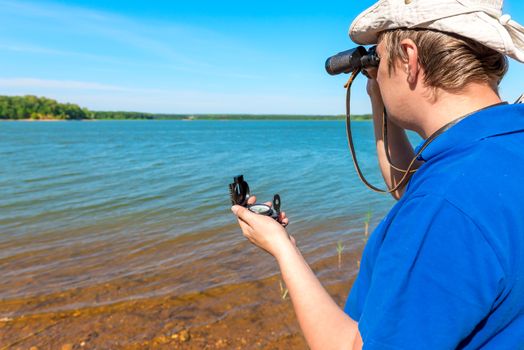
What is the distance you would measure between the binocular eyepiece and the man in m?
0.13

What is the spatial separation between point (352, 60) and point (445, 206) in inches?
41.5

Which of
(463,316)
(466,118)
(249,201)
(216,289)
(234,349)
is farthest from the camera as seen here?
(216,289)

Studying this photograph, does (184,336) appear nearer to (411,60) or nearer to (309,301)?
(309,301)

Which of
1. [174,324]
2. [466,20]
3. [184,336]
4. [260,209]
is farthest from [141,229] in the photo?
[466,20]

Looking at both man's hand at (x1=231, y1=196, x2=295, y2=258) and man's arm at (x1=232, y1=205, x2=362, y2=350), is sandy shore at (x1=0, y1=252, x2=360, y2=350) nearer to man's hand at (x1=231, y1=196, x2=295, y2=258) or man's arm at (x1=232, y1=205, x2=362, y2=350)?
man's hand at (x1=231, y1=196, x2=295, y2=258)

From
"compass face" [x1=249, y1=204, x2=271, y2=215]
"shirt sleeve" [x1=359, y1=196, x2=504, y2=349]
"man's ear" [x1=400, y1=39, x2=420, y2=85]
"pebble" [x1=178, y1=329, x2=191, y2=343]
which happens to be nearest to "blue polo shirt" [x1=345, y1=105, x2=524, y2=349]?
"shirt sleeve" [x1=359, y1=196, x2=504, y2=349]

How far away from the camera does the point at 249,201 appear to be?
232cm

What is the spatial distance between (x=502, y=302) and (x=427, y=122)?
0.63 metres

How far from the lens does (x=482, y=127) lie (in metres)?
1.22

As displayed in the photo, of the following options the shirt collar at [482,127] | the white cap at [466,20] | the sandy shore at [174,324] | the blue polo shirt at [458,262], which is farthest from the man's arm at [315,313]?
the sandy shore at [174,324]

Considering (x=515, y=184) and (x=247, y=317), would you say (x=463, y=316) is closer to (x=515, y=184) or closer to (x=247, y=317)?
(x=515, y=184)

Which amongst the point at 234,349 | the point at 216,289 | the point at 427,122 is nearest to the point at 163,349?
the point at 234,349

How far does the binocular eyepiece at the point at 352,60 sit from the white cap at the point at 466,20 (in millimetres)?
266

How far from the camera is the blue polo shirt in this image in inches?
40.2
